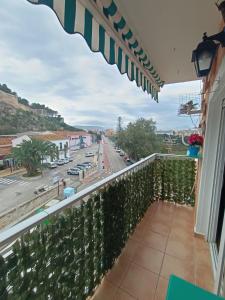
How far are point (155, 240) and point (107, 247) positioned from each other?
3.35 feet

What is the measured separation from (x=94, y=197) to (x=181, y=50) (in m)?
2.31

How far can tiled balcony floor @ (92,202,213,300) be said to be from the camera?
1748 mm

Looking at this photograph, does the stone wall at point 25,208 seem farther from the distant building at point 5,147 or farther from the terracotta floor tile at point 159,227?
the terracotta floor tile at point 159,227

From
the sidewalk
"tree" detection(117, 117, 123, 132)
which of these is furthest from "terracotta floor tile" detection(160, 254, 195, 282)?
"tree" detection(117, 117, 123, 132)

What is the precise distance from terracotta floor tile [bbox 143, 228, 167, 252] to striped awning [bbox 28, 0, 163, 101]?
2.32m

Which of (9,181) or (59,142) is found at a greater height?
(59,142)

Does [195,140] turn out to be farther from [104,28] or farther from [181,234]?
[104,28]

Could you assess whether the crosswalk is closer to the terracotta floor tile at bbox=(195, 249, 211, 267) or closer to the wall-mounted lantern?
the wall-mounted lantern

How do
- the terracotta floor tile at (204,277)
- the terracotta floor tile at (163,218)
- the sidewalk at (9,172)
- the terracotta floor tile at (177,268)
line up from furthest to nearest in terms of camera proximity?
the terracotta floor tile at (163,218) < the terracotta floor tile at (177,268) < the terracotta floor tile at (204,277) < the sidewalk at (9,172)

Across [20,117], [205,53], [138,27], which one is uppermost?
[138,27]

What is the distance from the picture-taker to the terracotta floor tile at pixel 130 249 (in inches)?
86.9

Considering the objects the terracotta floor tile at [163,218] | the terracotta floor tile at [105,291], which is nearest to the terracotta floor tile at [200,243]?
the terracotta floor tile at [163,218]

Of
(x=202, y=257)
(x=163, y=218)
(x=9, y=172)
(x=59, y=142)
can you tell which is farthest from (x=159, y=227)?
(x=9, y=172)

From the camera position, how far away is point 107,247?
1863 millimetres
